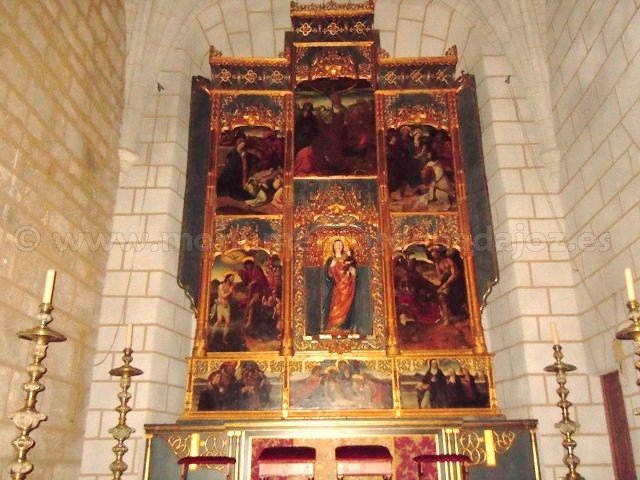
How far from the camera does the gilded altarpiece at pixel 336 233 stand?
7.27m

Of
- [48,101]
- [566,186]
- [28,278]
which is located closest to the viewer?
[28,278]

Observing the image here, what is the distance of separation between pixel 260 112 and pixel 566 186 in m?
4.31

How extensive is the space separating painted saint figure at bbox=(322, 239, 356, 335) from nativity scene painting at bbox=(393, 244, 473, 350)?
59 centimetres

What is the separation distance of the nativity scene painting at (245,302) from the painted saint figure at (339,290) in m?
0.61

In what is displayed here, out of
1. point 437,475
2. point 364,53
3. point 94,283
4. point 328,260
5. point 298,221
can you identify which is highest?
point 364,53

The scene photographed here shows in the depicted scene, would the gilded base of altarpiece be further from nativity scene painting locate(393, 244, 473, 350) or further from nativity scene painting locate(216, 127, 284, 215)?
nativity scene painting locate(216, 127, 284, 215)

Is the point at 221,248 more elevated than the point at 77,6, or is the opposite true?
the point at 77,6

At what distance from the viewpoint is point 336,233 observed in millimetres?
8125

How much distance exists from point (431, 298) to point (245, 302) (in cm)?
238

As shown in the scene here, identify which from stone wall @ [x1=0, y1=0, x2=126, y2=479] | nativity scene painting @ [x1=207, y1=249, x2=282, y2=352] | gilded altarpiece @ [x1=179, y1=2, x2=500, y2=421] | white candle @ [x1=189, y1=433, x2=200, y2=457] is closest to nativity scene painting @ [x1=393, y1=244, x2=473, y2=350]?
gilded altarpiece @ [x1=179, y1=2, x2=500, y2=421]

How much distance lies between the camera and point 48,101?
616 centimetres

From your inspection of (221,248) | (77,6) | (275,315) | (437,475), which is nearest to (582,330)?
(437,475)

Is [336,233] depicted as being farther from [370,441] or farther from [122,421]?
[122,421]

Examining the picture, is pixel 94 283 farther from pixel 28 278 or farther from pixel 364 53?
pixel 364 53
